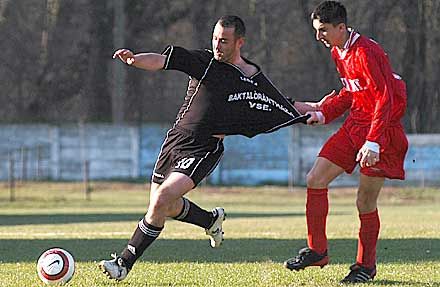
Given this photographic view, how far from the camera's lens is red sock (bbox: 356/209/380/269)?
30.4 feet

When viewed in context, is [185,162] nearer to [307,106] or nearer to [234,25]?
[234,25]

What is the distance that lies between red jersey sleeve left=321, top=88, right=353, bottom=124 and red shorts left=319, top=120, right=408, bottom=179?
0.24m

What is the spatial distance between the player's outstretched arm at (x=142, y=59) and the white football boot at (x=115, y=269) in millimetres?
1472

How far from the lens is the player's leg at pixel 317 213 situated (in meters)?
9.27

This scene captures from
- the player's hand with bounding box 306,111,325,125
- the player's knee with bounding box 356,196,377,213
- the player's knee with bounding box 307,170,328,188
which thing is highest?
the player's hand with bounding box 306,111,325,125

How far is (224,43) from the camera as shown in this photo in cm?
905

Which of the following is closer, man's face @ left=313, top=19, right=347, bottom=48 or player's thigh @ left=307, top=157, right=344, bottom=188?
man's face @ left=313, top=19, right=347, bottom=48

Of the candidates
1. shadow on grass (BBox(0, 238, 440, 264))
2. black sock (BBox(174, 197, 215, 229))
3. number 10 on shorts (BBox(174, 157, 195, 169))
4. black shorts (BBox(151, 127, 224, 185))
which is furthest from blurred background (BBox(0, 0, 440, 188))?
number 10 on shorts (BBox(174, 157, 195, 169))

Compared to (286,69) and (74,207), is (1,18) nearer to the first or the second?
(286,69)

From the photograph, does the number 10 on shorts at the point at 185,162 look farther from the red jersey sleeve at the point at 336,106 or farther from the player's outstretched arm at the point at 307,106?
the red jersey sleeve at the point at 336,106

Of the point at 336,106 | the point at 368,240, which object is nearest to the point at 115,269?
the point at 368,240

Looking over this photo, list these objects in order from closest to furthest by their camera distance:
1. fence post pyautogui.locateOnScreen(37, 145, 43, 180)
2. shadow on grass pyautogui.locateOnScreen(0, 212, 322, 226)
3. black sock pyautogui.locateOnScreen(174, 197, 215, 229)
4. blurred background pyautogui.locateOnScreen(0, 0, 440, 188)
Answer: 1. black sock pyautogui.locateOnScreen(174, 197, 215, 229)
2. shadow on grass pyautogui.locateOnScreen(0, 212, 322, 226)
3. blurred background pyautogui.locateOnScreen(0, 0, 440, 188)
4. fence post pyautogui.locateOnScreen(37, 145, 43, 180)

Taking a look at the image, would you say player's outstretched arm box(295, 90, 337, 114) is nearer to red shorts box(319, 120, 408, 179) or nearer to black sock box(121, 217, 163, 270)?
red shorts box(319, 120, 408, 179)

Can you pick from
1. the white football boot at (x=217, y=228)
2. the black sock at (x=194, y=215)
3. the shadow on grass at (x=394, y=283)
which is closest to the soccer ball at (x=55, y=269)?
the black sock at (x=194, y=215)
